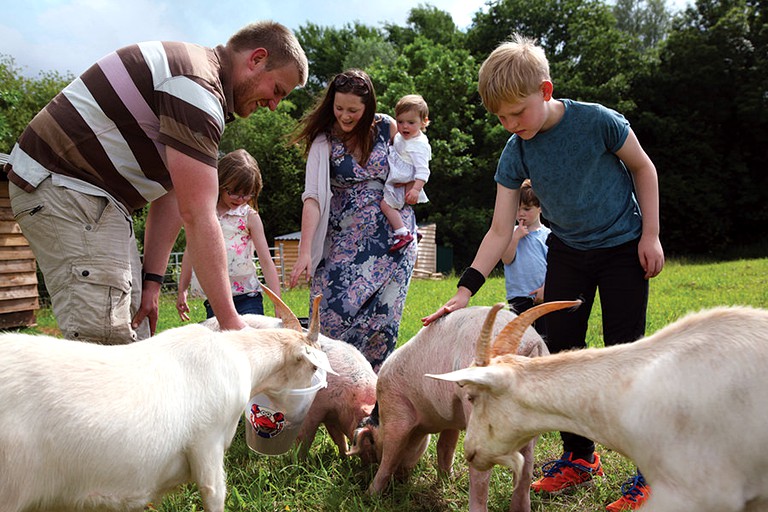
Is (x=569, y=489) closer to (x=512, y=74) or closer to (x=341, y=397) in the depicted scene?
(x=341, y=397)

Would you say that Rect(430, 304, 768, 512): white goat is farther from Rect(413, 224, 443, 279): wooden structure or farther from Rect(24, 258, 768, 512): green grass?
Rect(413, 224, 443, 279): wooden structure

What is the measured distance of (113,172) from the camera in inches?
124

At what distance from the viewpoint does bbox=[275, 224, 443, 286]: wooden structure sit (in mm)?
23109

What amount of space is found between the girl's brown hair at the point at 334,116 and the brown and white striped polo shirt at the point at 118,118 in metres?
1.62

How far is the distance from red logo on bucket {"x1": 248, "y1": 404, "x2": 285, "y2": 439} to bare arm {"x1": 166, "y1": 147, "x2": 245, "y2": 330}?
79 centimetres

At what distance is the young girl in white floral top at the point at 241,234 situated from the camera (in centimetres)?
552

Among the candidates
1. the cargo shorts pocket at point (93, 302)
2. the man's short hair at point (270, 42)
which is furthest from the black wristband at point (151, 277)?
the man's short hair at point (270, 42)

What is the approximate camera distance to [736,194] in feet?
95.2

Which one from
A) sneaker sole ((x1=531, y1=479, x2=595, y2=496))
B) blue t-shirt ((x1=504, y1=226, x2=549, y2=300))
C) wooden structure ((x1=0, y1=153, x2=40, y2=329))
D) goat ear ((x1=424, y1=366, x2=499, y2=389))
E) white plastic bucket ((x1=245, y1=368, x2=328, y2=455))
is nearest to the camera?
goat ear ((x1=424, y1=366, x2=499, y2=389))

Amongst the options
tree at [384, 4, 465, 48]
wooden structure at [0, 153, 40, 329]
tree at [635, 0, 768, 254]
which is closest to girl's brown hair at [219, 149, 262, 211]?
wooden structure at [0, 153, 40, 329]

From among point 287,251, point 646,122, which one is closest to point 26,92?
point 287,251

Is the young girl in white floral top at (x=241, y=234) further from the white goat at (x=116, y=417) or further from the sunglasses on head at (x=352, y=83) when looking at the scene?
the white goat at (x=116, y=417)

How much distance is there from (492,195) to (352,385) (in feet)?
87.0

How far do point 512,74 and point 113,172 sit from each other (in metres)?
2.05
